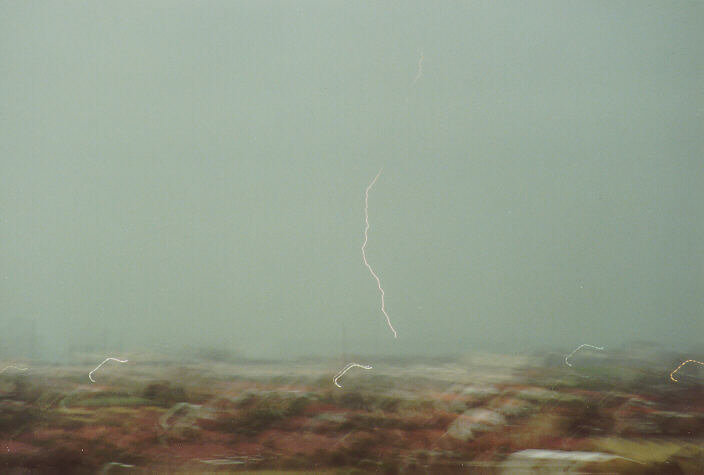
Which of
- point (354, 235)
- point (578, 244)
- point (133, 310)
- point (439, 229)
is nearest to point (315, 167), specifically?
point (354, 235)

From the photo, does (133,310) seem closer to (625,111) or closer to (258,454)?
(258,454)

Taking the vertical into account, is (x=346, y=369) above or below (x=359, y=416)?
above

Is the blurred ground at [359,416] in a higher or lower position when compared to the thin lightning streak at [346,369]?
lower

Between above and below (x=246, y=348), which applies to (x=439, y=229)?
above

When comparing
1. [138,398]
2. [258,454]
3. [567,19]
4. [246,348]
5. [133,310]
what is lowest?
[258,454]

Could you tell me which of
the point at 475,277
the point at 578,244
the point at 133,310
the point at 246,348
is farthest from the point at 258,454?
the point at 578,244

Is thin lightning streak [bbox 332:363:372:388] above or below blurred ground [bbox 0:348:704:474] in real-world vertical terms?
above

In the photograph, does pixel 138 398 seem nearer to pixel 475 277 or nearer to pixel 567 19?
pixel 475 277
